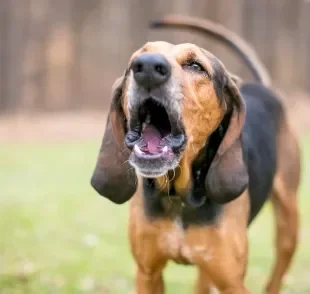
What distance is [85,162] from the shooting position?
14789 mm

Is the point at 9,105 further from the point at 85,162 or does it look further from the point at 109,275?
the point at 109,275

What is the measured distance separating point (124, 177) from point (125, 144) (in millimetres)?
452

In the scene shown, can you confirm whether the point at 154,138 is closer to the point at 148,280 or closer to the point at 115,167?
the point at 115,167

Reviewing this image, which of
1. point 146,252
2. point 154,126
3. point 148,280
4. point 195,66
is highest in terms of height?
point 195,66

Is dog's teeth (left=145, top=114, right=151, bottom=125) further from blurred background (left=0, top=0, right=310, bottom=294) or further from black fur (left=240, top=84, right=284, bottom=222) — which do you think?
blurred background (left=0, top=0, right=310, bottom=294)

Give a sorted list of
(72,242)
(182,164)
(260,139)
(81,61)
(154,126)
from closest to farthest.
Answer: (154,126)
(182,164)
(260,139)
(72,242)
(81,61)

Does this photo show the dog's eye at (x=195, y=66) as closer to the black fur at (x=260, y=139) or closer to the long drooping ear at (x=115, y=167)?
the long drooping ear at (x=115, y=167)

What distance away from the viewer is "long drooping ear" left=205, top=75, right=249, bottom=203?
5.22 metres

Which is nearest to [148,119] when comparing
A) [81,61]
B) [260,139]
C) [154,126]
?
[154,126]

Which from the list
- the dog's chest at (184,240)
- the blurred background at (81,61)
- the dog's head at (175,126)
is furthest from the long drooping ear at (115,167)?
the blurred background at (81,61)

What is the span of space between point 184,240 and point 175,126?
97 cm

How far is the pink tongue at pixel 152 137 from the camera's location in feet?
15.7

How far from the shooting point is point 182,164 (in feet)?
17.2

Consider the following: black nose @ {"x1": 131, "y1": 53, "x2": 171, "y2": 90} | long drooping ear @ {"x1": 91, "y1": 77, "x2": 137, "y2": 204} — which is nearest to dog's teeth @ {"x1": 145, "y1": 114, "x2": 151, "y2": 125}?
black nose @ {"x1": 131, "y1": 53, "x2": 171, "y2": 90}
